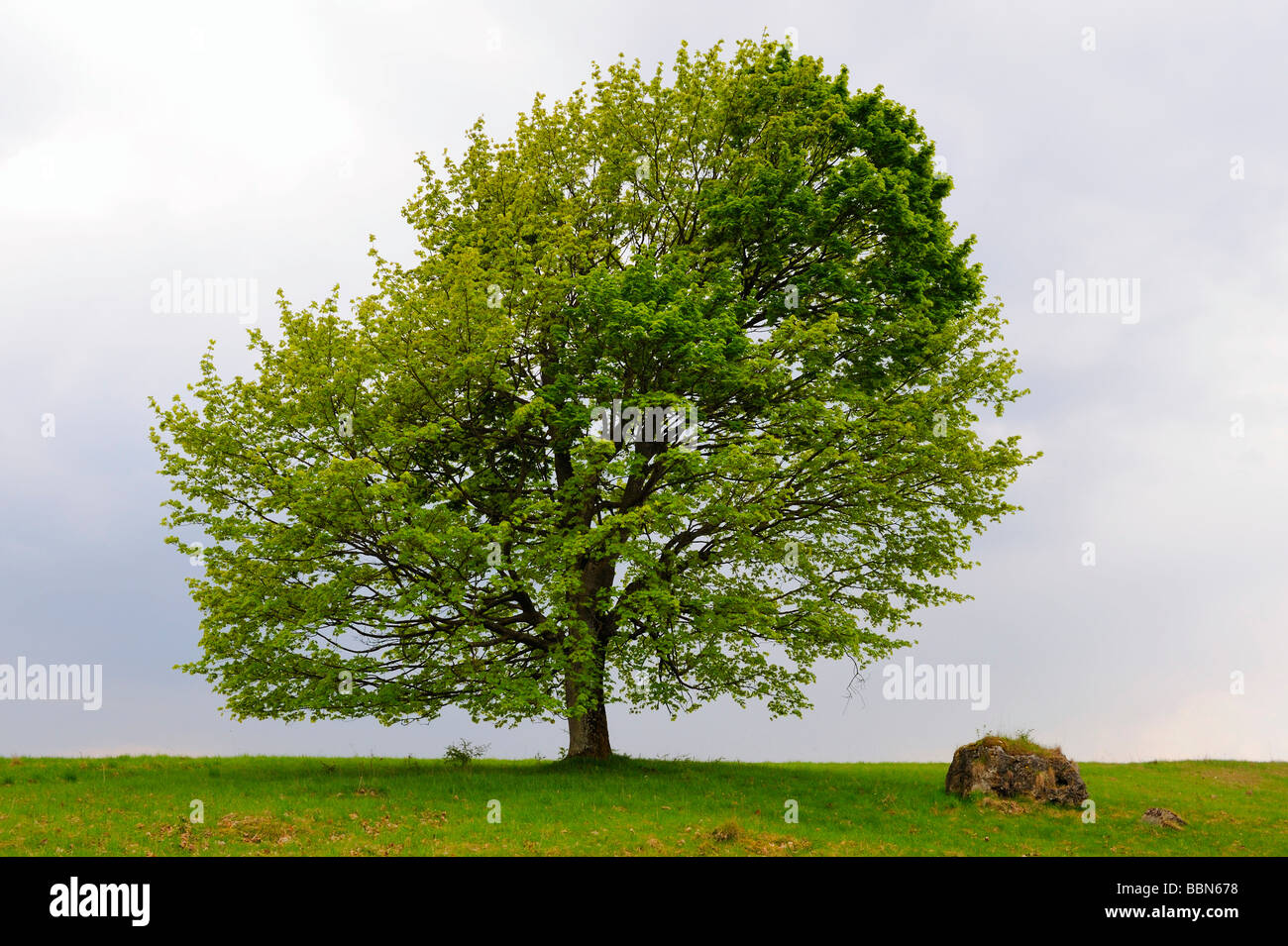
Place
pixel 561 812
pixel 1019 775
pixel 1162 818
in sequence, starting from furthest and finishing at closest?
pixel 1019 775 < pixel 1162 818 < pixel 561 812

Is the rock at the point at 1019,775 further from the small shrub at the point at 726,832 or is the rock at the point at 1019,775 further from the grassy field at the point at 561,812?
the small shrub at the point at 726,832

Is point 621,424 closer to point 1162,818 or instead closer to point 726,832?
point 726,832

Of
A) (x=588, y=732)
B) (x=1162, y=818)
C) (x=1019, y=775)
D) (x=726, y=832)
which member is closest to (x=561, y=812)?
(x=726, y=832)

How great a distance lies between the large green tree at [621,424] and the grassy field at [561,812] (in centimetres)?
233

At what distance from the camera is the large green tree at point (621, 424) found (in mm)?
23047

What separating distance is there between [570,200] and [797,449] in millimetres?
10280

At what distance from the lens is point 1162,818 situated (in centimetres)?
2278

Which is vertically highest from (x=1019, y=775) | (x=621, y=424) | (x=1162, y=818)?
(x=621, y=424)

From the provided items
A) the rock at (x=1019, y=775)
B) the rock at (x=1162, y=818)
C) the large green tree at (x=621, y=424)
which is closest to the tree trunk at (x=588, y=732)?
the large green tree at (x=621, y=424)

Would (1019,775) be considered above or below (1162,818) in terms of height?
above

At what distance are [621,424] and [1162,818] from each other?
1727 centimetres

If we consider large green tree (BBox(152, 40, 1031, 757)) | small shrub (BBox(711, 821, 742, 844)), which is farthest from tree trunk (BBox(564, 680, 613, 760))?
small shrub (BBox(711, 821, 742, 844))

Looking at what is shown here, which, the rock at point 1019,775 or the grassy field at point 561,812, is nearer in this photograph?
the grassy field at point 561,812
